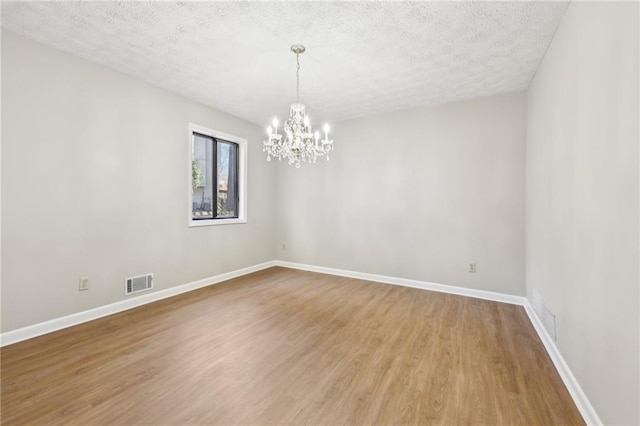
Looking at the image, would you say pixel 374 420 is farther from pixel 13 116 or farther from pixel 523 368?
pixel 13 116

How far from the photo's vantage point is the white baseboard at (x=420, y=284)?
371 cm

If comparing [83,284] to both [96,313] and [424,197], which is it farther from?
[424,197]

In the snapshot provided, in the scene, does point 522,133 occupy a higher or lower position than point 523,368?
higher

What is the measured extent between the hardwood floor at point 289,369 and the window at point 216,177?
1596 millimetres

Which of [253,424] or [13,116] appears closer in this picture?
[253,424]

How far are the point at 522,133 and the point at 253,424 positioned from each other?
170 inches

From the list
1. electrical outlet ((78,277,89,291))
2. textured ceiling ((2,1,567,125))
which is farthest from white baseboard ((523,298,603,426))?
electrical outlet ((78,277,89,291))

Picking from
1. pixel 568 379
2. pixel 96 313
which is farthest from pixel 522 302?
pixel 96 313

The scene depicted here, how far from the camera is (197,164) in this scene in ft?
14.3

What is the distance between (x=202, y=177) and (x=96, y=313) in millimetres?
2276

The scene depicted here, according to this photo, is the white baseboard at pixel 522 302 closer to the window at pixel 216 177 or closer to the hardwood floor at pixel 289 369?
the hardwood floor at pixel 289 369

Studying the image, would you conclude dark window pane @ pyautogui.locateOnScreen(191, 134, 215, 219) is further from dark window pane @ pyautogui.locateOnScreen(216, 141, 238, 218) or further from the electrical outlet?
the electrical outlet

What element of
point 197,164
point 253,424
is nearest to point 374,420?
point 253,424

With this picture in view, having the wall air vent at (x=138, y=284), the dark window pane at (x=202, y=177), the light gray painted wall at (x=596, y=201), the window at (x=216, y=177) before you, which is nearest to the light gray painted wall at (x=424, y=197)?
the window at (x=216, y=177)
